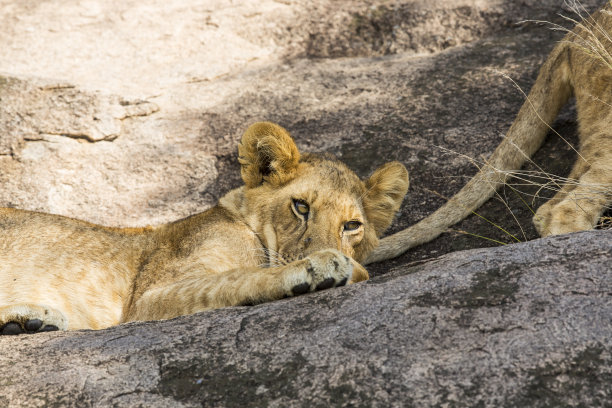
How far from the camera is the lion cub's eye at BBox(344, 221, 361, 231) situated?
10.9ft

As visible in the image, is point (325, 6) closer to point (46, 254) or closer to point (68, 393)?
point (46, 254)

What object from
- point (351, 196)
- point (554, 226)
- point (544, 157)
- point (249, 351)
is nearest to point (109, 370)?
point (249, 351)

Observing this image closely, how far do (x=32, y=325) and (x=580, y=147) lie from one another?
2918 millimetres

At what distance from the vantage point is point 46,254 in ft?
11.0

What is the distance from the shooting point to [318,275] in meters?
2.49


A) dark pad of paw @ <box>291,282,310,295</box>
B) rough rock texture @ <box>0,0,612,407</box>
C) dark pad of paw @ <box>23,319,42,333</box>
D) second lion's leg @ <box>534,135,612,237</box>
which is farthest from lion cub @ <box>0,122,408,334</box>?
second lion's leg @ <box>534,135,612,237</box>

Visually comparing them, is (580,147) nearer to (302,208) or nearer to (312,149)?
(302,208)

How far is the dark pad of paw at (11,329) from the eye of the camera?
2.79 meters

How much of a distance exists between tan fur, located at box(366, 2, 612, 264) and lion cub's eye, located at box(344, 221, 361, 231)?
552 millimetres

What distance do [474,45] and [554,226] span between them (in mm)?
2939

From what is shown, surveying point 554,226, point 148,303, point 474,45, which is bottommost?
point 148,303

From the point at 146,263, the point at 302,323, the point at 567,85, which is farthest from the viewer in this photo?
the point at 567,85

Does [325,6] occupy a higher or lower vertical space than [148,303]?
higher

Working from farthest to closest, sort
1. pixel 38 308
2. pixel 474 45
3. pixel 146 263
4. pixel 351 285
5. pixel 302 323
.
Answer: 1. pixel 474 45
2. pixel 146 263
3. pixel 38 308
4. pixel 351 285
5. pixel 302 323
